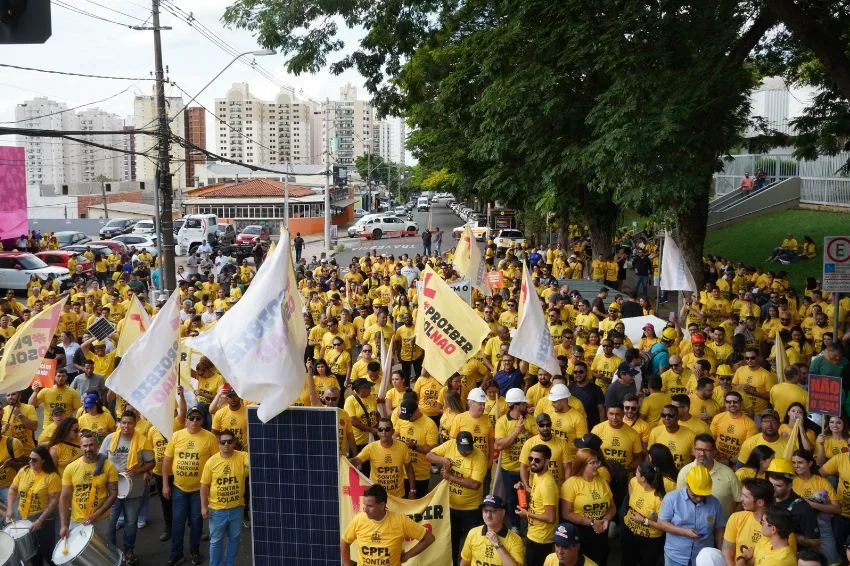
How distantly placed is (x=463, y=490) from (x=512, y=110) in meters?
11.4

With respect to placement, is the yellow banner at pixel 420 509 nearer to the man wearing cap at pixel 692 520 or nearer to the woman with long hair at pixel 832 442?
the man wearing cap at pixel 692 520

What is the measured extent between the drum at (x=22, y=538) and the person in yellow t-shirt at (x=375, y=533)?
2700mm

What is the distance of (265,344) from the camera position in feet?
21.0

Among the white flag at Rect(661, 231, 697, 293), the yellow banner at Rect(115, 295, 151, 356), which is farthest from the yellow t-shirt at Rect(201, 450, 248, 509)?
the white flag at Rect(661, 231, 697, 293)

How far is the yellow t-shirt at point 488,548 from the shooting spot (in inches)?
250

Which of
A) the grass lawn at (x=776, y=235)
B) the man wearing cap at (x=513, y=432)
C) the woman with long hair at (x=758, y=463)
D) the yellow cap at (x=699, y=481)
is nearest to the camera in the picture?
the yellow cap at (x=699, y=481)

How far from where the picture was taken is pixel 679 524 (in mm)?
6922

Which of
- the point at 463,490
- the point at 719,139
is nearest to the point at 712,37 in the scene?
the point at 719,139

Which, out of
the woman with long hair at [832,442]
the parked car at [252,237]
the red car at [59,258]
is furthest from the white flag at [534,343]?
the parked car at [252,237]

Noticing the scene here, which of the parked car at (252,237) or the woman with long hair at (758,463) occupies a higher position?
the parked car at (252,237)

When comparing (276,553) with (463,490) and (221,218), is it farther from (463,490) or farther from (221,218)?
(221,218)

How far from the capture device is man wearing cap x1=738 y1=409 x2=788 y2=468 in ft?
26.4

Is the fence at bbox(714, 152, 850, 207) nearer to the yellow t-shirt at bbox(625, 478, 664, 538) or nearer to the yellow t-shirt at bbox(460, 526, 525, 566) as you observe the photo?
the yellow t-shirt at bbox(625, 478, 664, 538)

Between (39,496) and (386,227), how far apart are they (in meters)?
52.3
